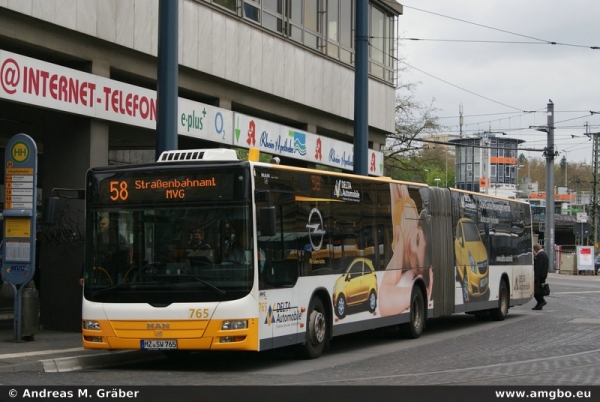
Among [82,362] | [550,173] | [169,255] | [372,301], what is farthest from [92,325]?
[550,173]

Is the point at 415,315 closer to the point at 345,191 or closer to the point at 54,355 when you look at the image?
the point at 345,191

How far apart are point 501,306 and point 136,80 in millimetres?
10277

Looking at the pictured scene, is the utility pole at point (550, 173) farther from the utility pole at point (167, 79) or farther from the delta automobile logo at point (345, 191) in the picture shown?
the utility pole at point (167, 79)

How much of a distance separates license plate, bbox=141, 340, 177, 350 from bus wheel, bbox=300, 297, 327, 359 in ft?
7.52

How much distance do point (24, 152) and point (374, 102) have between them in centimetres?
1589

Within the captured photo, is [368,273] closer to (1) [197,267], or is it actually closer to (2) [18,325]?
(1) [197,267]

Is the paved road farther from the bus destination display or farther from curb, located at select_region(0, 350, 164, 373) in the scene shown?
the bus destination display

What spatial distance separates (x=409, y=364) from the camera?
14234 millimetres

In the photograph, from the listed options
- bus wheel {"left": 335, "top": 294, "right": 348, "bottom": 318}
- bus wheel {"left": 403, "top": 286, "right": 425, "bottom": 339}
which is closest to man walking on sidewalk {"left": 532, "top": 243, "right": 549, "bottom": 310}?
bus wheel {"left": 403, "top": 286, "right": 425, "bottom": 339}

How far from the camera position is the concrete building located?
1683cm

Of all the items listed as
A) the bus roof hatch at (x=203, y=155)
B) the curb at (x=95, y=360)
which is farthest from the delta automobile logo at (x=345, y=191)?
the curb at (x=95, y=360)
